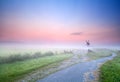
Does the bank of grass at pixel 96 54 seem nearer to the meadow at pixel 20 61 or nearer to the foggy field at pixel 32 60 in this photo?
the foggy field at pixel 32 60

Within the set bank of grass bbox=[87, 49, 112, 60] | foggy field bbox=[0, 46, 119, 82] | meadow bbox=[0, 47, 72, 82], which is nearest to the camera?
meadow bbox=[0, 47, 72, 82]

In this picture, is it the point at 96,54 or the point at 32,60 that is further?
the point at 96,54

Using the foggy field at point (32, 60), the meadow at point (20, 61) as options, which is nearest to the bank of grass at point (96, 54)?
the foggy field at point (32, 60)

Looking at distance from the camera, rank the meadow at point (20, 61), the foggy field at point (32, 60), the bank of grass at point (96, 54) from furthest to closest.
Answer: the bank of grass at point (96, 54)
the foggy field at point (32, 60)
the meadow at point (20, 61)

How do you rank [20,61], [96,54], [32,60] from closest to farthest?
[20,61] < [32,60] < [96,54]

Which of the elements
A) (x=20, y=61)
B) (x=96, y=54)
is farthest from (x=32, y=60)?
(x=96, y=54)

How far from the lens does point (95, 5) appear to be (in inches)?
270

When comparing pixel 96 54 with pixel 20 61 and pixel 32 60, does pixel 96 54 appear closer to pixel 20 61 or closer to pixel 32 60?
pixel 32 60

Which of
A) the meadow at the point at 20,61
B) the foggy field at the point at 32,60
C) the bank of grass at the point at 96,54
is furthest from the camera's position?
the bank of grass at the point at 96,54

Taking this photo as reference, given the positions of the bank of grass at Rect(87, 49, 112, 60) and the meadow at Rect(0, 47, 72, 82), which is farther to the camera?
the bank of grass at Rect(87, 49, 112, 60)

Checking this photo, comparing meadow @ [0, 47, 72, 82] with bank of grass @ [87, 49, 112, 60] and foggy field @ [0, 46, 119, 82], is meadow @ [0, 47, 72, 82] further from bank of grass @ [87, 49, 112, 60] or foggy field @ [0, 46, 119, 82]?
bank of grass @ [87, 49, 112, 60]

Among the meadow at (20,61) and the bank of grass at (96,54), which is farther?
the bank of grass at (96,54)

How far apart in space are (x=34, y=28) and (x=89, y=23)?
2529 millimetres

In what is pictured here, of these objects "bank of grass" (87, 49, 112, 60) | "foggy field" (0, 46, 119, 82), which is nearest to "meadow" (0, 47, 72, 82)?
"foggy field" (0, 46, 119, 82)
